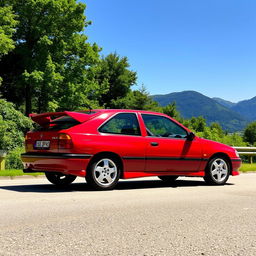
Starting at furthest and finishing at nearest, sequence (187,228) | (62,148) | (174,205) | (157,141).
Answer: (157,141), (62,148), (174,205), (187,228)

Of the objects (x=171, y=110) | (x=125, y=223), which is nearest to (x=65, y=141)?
(x=125, y=223)

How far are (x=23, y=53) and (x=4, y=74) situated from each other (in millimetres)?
3479

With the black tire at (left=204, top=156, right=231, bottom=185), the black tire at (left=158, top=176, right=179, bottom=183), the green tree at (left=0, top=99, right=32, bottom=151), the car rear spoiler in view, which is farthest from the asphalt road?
the green tree at (left=0, top=99, right=32, bottom=151)

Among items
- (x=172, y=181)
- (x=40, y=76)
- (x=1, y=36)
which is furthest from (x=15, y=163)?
(x=40, y=76)

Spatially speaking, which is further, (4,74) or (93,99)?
(93,99)

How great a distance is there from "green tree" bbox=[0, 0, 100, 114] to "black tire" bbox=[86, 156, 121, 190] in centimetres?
2497

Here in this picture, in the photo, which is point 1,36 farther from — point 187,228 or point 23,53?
point 187,228

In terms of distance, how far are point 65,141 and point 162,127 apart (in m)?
2.36

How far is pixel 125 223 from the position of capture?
4.80 metres

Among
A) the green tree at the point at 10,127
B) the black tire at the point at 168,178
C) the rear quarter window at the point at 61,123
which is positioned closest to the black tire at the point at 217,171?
the black tire at the point at 168,178

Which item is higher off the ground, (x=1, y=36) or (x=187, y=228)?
(x=1, y=36)

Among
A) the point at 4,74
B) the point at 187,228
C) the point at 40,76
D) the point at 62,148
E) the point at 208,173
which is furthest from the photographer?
the point at 4,74

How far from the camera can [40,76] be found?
31578 mm

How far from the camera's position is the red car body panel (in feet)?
24.9
